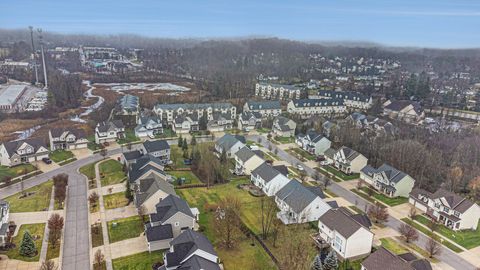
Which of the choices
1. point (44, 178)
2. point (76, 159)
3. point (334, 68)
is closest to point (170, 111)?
point (76, 159)

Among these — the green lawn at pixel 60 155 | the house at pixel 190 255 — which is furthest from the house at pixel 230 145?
the house at pixel 190 255

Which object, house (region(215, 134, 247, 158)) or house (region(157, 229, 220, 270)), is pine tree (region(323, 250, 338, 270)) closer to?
house (region(157, 229, 220, 270))

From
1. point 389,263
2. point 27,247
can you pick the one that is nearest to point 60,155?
point 27,247

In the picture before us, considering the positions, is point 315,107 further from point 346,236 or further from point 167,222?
point 167,222

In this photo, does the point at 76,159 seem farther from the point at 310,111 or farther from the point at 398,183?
the point at 310,111

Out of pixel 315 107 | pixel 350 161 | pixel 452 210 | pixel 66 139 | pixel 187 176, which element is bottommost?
pixel 187 176
